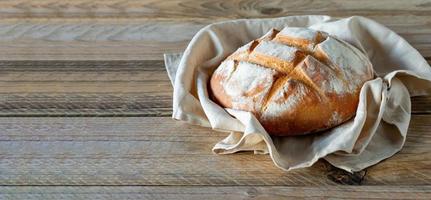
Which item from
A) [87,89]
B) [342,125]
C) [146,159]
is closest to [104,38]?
[87,89]

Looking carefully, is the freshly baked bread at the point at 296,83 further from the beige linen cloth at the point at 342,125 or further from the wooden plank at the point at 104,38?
the wooden plank at the point at 104,38

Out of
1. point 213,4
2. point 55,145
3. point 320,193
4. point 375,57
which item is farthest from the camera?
Result: point 213,4

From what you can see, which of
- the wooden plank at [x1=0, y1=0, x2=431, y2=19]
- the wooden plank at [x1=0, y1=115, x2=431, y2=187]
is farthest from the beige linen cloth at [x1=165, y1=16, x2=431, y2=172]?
the wooden plank at [x1=0, y1=0, x2=431, y2=19]

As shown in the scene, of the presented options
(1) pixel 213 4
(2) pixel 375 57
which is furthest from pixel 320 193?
(1) pixel 213 4

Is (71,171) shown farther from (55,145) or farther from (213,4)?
(213,4)

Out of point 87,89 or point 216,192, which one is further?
point 87,89

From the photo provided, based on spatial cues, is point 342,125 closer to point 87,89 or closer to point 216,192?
point 216,192
